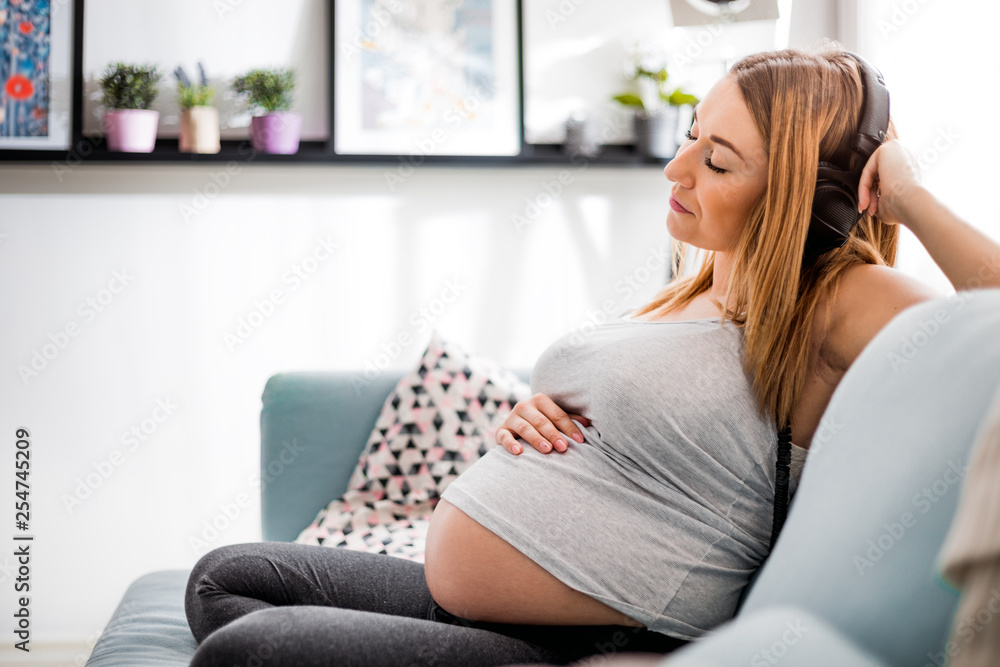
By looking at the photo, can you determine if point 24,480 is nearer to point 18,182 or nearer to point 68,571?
point 68,571

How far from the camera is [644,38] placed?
235 centimetres

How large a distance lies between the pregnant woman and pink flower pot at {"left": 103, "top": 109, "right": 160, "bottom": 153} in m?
1.47

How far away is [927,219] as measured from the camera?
0.92 m

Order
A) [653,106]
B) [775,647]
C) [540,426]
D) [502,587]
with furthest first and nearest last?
[653,106] → [540,426] → [502,587] → [775,647]

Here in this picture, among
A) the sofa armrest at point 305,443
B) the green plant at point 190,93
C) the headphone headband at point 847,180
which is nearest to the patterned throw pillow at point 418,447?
the sofa armrest at point 305,443

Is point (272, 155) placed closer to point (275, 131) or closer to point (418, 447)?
point (275, 131)

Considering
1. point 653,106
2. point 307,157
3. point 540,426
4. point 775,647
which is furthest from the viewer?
point 653,106

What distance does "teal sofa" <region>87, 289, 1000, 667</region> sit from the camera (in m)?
0.56

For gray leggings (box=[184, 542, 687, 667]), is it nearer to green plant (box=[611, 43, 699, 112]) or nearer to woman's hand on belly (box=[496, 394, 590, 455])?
woman's hand on belly (box=[496, 394, 590, 455])

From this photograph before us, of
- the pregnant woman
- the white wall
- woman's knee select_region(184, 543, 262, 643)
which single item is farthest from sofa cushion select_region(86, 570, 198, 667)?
the white wall

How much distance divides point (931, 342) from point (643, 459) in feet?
1.25

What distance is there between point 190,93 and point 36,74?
44 centimetres

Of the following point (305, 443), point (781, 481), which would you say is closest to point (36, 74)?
point (305, 443)

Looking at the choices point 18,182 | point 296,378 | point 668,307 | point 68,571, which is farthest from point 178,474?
point 668,307
